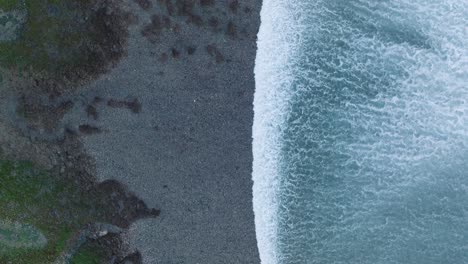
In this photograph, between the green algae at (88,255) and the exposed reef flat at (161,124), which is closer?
the exposed reef flat at (161,124)

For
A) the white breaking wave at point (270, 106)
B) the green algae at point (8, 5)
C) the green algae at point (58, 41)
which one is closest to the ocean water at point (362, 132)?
the white breaking wave at point (270, 106)

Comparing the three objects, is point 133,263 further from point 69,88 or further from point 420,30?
point 420,30

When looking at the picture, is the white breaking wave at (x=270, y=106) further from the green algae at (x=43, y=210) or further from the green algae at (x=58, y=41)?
the green algae at (x=43, y=210)

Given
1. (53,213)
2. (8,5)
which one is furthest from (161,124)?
(8,5)

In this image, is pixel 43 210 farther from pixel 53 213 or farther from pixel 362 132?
pixel 362 132

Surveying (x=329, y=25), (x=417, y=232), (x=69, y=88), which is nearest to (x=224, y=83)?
(x=329, y=25)

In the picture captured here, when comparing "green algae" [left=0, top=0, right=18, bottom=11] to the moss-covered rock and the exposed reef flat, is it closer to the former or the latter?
the exposed reef flat

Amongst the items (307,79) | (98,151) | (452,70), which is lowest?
(98,151)
